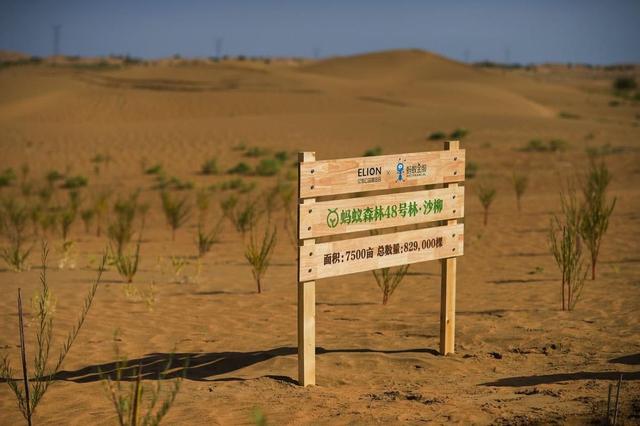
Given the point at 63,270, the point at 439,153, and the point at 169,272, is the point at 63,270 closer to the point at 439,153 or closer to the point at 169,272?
the point at 169,272

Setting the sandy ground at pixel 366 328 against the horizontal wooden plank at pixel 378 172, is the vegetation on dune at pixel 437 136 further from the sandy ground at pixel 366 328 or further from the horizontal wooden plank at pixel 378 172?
the horizontal wooden plank at pixel 378 172

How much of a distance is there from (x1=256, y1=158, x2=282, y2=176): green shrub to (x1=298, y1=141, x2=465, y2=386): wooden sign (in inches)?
526

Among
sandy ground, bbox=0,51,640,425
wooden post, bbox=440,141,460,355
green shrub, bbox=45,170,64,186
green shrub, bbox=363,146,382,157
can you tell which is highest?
green shrub, bbox=363,146,382,157

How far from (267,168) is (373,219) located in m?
14.0

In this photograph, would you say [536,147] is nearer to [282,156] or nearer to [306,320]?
[282,156]

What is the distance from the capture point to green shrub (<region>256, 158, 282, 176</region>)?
19.6 metres

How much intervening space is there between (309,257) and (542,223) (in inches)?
315

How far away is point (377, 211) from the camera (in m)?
5.82

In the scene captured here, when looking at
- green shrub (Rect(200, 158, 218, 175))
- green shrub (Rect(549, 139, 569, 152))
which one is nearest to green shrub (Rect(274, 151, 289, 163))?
green shrub (Rect(200, 158, 218, 175))

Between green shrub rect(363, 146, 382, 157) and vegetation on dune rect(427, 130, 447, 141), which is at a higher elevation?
vegetation on dune rect(427, 130, 447, 141)

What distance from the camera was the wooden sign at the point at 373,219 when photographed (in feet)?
17.6

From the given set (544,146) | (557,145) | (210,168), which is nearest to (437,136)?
(544,146)

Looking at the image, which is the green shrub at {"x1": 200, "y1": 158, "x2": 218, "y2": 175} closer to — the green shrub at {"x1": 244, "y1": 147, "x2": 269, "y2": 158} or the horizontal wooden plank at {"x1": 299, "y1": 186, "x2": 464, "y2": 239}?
the green shrub at {"x1": 244, "y1": 147, "x2": 269, "y2": 158}

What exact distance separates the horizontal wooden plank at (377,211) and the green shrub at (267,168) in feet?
43.9
